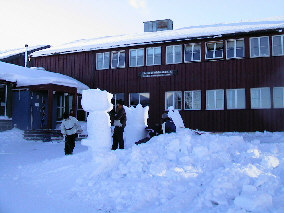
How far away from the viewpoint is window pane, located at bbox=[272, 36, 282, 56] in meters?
15.8

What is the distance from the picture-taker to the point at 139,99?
18.4 meters

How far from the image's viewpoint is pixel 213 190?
4.51m

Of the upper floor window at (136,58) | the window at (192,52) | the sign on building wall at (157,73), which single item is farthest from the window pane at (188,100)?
the upper floor window at (136,58)

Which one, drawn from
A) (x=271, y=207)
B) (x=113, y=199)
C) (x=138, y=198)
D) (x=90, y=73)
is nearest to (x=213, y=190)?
(x=271, y=207)

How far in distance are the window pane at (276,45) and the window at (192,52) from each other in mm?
3862

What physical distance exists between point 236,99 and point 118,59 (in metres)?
7.51

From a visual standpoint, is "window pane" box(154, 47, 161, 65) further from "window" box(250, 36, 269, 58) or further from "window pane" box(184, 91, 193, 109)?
"window" box(250, 36, 269, 58)

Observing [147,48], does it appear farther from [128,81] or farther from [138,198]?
[138,198]

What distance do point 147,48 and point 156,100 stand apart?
320 cm

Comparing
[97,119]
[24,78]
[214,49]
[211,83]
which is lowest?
[97,119]

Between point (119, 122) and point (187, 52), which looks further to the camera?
point (187, 52)

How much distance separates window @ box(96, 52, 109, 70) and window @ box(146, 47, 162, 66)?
2791 mm

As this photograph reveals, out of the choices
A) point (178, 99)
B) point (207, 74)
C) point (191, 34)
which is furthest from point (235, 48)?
point (178, 99)

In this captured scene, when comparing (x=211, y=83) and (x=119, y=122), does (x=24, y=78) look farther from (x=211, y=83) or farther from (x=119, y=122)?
(x=211, y=83)
